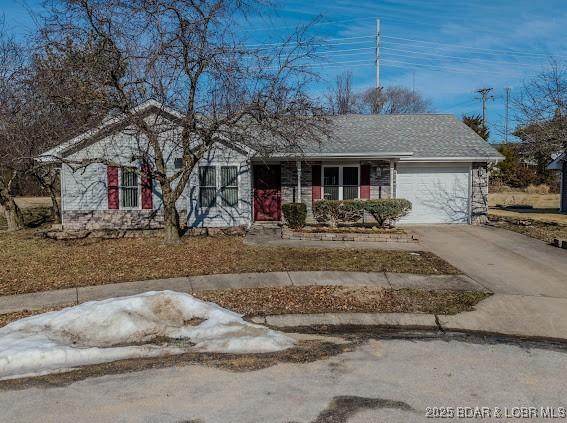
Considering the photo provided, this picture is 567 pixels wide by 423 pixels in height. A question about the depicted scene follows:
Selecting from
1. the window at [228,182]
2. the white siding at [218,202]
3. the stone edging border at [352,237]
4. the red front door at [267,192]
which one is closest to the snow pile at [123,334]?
the stone edging border at [352,237]

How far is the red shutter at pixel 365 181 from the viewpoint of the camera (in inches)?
683

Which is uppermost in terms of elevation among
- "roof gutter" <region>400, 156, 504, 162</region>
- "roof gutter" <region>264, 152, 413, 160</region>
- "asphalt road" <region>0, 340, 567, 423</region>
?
"roof gutter" <region>264, 152, 413, 160</region>

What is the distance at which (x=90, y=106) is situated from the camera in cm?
1130

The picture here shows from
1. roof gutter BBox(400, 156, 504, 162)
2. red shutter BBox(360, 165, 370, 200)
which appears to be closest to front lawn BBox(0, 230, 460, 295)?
red shutter BBox(360, 165, 370, 200)

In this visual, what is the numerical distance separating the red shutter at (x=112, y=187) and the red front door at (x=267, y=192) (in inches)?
191

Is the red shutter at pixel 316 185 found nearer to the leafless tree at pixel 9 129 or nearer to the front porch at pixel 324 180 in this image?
the front porch at pixel 324 180

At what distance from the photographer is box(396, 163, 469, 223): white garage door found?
1803cm

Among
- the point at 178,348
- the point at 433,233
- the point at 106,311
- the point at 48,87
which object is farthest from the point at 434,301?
the point at 48,87

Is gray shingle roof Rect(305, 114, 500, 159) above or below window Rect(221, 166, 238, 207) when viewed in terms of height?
above

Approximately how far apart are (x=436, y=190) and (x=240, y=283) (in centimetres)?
1162

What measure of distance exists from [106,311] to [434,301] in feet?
16.5

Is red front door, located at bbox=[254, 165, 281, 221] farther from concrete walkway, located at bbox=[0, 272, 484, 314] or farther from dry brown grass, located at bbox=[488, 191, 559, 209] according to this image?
dry brown grass, located at bbox=[488, 191, 559, 209]

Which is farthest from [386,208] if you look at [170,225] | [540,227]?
[170,225]

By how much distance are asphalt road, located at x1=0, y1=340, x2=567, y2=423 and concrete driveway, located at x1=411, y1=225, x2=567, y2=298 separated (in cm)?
357
